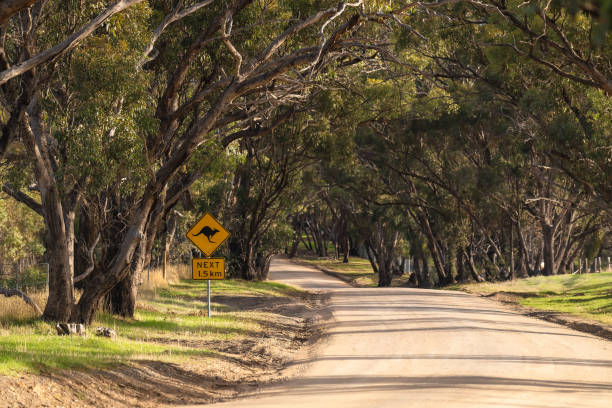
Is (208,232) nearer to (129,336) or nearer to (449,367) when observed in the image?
(129,336)

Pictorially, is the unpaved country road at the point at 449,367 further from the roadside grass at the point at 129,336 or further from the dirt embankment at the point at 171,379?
the roadside grass at the point at 129,336

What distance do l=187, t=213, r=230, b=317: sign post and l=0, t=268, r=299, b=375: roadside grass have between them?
3.70ft

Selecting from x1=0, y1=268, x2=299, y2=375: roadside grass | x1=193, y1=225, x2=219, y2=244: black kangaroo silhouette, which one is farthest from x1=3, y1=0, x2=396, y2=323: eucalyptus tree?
x1=193, y1=225, x2=219, y2=244: black kangaroo silhouette

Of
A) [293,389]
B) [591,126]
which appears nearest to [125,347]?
[293,389]

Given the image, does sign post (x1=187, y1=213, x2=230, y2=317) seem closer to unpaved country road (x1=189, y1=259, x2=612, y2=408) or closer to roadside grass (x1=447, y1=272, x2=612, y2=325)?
unpaved country road (x1=189, y1=259, x2=612, y2=408)

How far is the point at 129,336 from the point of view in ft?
49.6

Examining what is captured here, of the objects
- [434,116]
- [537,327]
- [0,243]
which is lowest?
[537,327]

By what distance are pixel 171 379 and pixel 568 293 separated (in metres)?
22.3

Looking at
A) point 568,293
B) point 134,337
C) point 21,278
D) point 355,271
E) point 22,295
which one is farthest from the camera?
point 355,271

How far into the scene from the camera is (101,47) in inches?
604

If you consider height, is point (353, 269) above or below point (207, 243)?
below

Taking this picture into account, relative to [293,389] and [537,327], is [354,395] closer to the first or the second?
[293,389]

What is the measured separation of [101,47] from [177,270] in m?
24.1

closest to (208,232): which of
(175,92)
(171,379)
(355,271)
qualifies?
(175,92)
